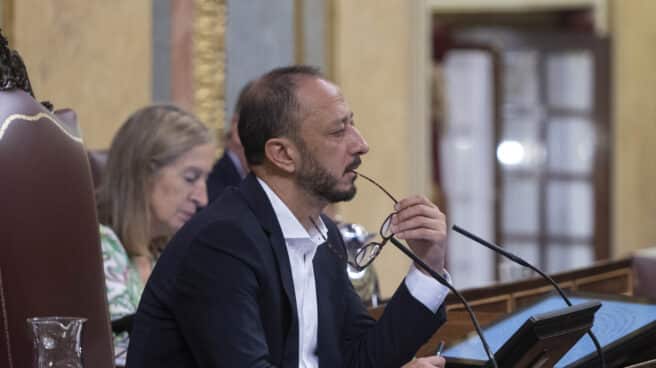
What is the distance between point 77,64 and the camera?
4.89 meters

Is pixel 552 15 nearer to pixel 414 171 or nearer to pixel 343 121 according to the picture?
pixel 414 171

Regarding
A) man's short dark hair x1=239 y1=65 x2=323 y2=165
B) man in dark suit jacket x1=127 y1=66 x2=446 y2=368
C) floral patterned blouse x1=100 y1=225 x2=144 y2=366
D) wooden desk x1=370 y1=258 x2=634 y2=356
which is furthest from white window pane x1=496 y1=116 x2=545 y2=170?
man's short dark hair x1=239 y1=65 x2=323 y2=165

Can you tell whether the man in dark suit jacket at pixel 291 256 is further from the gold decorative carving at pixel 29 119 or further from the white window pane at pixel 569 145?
the white window pane at pixel 569 145

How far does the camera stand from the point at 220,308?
2.36 metres

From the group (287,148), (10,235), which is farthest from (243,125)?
(10,235)

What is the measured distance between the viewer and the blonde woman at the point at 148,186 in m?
3.66

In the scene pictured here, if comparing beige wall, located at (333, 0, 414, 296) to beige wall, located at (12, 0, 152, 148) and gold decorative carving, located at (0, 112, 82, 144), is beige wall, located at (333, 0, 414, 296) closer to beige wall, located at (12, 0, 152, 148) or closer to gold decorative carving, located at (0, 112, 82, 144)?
beige wall, located at (12, 0, 152, 148)

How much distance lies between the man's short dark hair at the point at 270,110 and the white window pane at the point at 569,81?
306 inches

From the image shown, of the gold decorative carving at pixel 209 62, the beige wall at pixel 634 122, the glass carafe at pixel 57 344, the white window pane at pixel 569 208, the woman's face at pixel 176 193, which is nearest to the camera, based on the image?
the glass carafe at pixel 57 344

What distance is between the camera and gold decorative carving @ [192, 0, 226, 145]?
5594 mm

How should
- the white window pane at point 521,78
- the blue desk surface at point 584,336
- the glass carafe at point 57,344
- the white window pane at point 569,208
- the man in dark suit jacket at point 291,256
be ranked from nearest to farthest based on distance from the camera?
the glass carafe at point 57,344
the man in dark suit jacket at point 291,256
the blue desk surface at point 584,336
the white window pane at point 569,208
the white window pane at point 521,78

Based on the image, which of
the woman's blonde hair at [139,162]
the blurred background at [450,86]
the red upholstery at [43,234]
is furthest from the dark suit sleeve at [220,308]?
the blurred background at [450,86]

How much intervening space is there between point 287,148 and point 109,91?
258 cm

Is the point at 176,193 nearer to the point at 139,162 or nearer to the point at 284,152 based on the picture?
the point at 139,162
